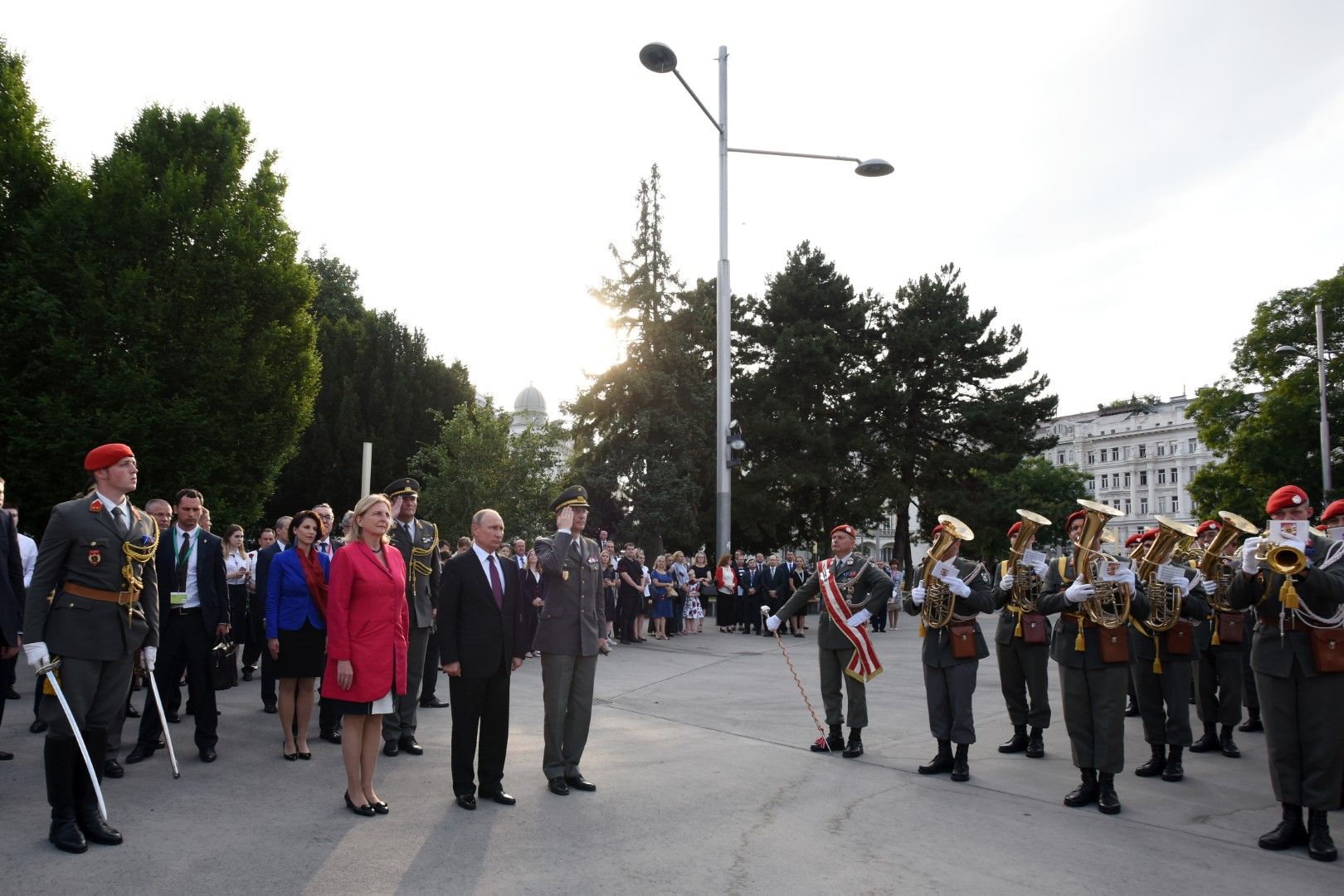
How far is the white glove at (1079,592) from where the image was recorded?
23.1 ft

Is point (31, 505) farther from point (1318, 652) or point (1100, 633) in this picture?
point (1318, 652)

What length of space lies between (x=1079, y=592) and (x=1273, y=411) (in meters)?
43.2

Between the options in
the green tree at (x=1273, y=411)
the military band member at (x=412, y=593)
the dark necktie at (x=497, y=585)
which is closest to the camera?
the dark necktie at (x=497, y=585)

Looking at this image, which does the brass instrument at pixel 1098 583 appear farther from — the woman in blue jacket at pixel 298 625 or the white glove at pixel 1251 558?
the woman in blue jacket at pixel 298 625

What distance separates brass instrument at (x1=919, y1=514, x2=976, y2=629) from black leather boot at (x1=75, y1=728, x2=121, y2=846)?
5874mm

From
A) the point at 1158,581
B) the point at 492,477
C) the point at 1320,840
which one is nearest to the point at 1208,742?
the point at 1158,581

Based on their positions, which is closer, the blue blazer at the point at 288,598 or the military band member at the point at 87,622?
the military band member at the point at 87,622

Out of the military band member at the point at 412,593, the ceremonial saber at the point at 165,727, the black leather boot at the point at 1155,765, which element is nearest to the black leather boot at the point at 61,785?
the ceremonial saber at the point at 165,727

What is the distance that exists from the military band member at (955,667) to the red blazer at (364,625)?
4360mm

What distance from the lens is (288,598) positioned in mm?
8242

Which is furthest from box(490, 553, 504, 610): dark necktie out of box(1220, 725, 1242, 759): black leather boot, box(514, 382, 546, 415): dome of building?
box(514, 382, 546, 415): dome of building

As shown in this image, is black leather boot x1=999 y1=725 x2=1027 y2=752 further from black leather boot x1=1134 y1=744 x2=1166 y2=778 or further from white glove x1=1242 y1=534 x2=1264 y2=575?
white glove x1=1242 y1=534 x2=1264 y2=575

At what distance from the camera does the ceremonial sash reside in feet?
28.1

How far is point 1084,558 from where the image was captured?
7270 mm
